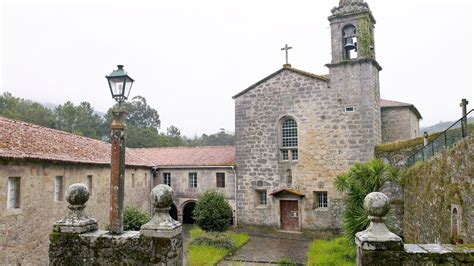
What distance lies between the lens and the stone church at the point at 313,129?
18172 millimetres

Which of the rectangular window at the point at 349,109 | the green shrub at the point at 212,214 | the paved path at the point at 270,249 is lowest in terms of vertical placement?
the paved path at the point at 270,249

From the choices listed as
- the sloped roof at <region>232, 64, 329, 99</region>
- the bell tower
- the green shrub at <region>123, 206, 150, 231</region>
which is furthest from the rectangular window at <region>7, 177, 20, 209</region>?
the bell tower

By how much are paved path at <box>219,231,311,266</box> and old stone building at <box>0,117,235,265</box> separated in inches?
155

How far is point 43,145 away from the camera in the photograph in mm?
13133

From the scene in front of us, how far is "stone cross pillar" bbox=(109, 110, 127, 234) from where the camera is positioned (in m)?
5.27

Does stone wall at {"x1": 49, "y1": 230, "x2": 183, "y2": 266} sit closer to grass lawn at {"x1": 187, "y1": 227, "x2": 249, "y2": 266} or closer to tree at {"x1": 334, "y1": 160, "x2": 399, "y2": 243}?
tree at {"x1": 334, "y1": 160, "x2": 399, "y2": 243}

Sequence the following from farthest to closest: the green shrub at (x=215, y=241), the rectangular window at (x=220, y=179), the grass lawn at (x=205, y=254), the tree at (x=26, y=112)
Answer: the tree at (x=26, y=112), the rectangular window at (x=220, y=179), the green shrub at (x=215, y=241), the grass lawn at (x=205, y=254)

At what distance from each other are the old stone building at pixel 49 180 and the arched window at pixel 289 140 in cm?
340

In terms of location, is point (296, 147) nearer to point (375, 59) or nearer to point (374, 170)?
point (375, 59)

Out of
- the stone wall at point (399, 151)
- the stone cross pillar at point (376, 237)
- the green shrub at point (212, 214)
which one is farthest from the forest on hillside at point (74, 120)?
the stone cross pillar at point (376, 237)

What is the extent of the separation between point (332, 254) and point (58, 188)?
10.6m

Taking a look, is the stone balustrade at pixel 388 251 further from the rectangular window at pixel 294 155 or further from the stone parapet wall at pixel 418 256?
the rectangular window at pixel 294 155

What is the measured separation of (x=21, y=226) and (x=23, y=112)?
3831 cm

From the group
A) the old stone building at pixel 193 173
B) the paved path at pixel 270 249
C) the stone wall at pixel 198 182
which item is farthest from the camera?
the old stone building at pixel 193 173
